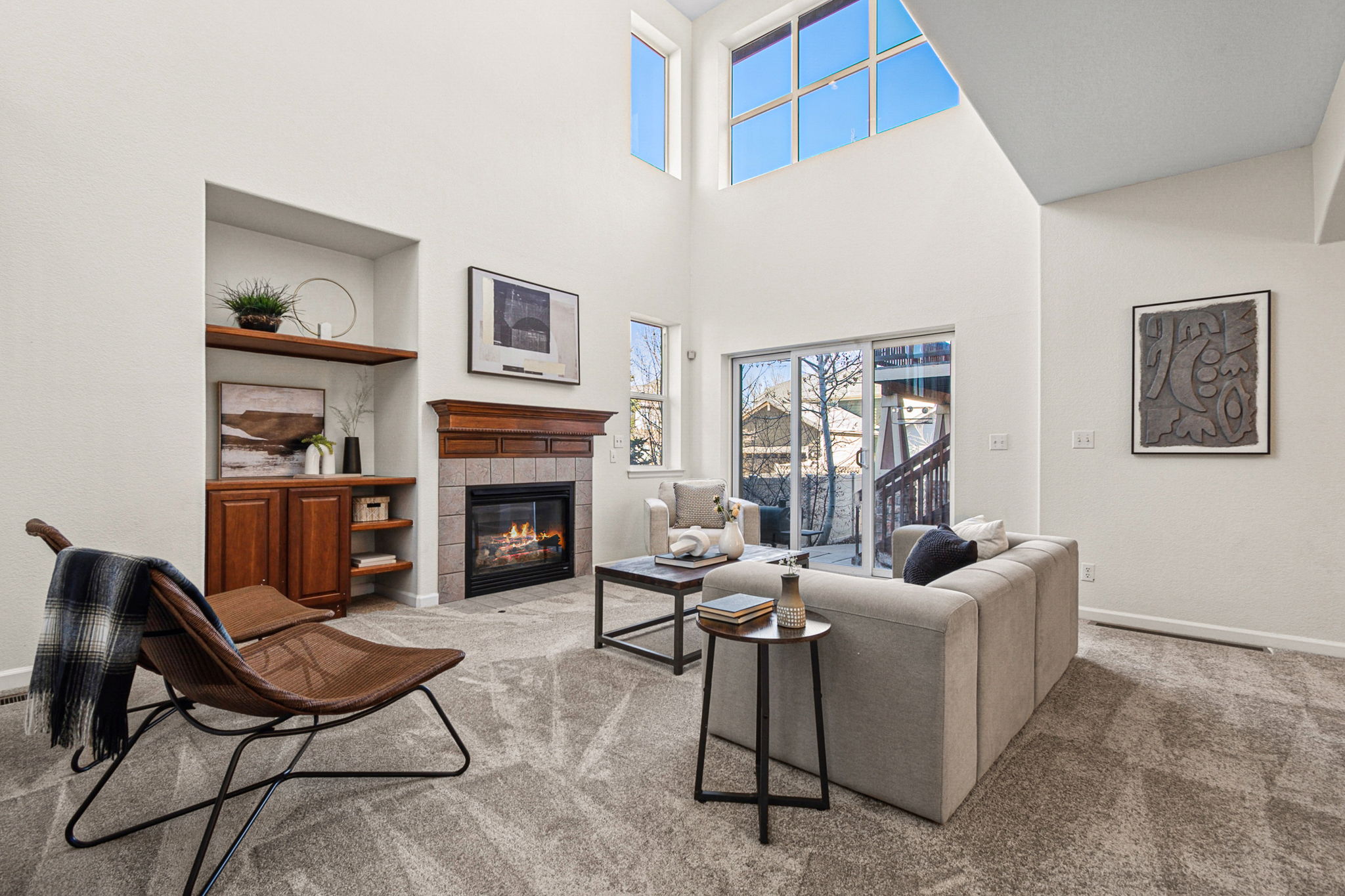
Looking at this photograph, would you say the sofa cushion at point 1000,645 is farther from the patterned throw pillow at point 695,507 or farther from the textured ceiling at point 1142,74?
the patterned throw pillow at point 695,507

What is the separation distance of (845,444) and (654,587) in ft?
9.65

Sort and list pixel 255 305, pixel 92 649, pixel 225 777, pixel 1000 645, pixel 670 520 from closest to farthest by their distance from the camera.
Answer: pixel 92 649 < pixel 225 777 < pixel 1000 645 < pixel 255 305 < pixel 670 520

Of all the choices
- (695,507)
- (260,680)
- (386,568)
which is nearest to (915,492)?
(695,507)

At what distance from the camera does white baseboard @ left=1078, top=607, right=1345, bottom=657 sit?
3.39 metres

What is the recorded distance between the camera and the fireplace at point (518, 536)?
4.66 meters

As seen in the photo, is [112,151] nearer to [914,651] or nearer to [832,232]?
[914,651]

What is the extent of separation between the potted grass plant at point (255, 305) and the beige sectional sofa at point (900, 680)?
3179mm

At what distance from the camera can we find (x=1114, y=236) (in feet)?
13.1

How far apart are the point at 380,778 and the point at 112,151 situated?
3.26 meters

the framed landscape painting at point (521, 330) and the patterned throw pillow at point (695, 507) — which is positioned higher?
the framed landscape painting at point (521, 330)

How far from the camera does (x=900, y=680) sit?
1762 millimetres

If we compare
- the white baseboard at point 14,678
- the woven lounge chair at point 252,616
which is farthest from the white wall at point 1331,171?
the white baseboard at point 14,678

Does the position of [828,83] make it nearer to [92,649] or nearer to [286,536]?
[286,536]

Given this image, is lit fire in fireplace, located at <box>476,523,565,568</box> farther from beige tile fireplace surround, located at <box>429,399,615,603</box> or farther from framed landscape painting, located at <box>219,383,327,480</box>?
framed landscape painting, located at <box>219,383,327,480</box>
